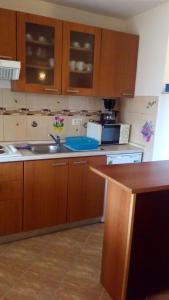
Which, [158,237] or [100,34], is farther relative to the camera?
[100,34]

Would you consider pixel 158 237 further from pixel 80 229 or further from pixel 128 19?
pixel 128 19

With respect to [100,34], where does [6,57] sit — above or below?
below

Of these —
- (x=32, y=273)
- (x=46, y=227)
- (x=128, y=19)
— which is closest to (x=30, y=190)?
(x=46, y=227)

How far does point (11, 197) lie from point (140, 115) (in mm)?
1655

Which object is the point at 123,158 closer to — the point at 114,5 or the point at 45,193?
the point at 45,193

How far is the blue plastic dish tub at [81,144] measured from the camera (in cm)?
260

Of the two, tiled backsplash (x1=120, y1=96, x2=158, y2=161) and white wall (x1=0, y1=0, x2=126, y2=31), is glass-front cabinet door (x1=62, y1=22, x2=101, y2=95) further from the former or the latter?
tiled backsplash (x1=120, y1=96, x2=158, y2=161)

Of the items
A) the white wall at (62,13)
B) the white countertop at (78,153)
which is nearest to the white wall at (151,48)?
the white wall at (62,13)

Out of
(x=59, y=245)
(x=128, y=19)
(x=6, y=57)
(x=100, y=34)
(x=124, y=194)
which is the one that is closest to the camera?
(x=124, y=194)

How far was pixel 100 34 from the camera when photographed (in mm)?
2609

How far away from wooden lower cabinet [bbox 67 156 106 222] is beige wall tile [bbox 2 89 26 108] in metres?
0.85

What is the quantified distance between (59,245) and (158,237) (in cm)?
105

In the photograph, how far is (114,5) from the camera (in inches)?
102

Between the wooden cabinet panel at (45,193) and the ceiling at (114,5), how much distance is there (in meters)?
1.63
